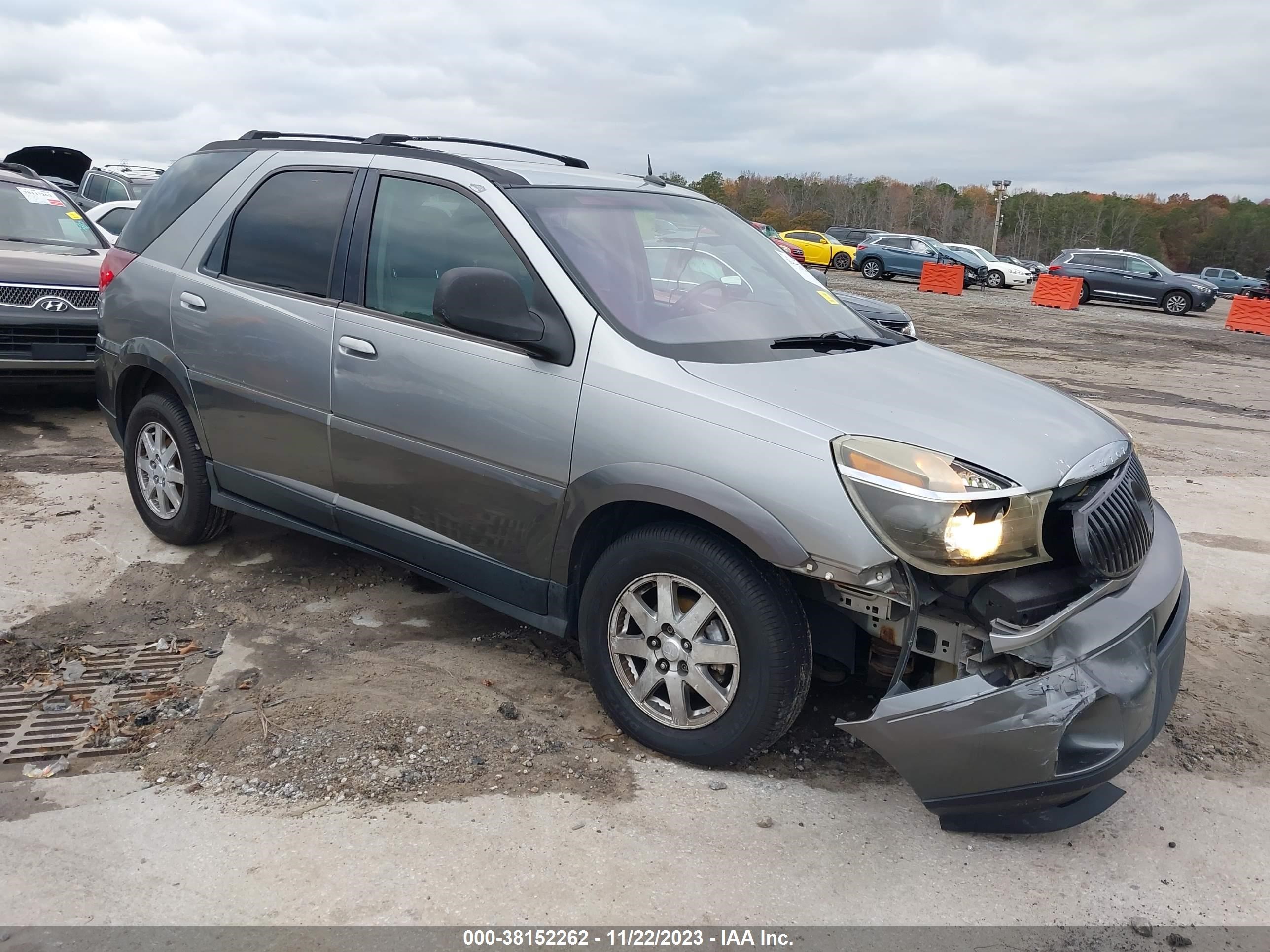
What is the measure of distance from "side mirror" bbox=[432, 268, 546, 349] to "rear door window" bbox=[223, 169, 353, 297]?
98 cm

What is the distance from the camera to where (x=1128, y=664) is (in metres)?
2.77

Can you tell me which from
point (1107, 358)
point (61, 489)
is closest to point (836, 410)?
point (61, 489)

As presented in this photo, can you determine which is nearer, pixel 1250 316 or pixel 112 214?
pixel 112 214

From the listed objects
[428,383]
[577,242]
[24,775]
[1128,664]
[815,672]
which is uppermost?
[577,242]

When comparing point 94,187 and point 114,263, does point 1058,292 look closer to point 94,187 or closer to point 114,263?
point 94,187

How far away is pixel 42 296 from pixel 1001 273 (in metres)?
33.1

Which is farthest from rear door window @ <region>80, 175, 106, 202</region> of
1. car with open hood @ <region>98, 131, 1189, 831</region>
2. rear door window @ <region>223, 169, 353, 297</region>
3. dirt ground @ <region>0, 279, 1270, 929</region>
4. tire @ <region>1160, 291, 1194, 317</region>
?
tire @ <region>1160, 291, 1194, 317</region>

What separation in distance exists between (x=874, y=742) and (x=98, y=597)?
349cm

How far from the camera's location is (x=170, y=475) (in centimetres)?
492

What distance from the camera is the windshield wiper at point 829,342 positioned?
3611 millimetres

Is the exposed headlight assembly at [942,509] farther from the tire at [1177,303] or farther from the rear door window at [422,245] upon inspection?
the tire at [1177,303]

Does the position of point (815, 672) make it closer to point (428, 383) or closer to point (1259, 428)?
point (428, 383)

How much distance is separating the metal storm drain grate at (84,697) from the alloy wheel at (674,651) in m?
1.69

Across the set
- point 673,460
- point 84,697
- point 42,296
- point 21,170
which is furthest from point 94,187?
point 673,460
